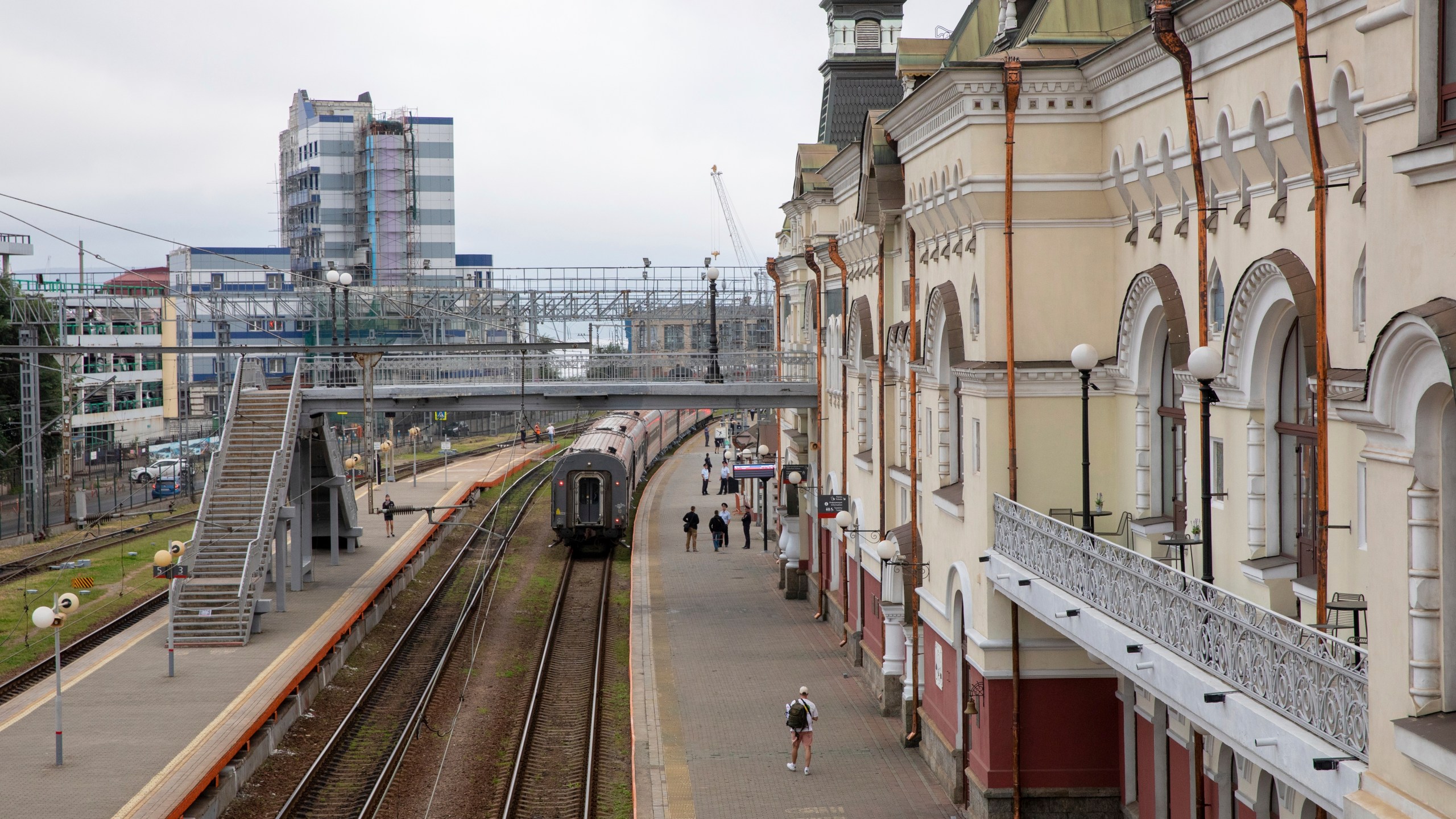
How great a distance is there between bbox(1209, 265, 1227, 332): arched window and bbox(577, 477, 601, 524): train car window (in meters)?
27.4

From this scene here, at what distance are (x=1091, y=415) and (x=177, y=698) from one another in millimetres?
14712

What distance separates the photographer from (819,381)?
29.2m

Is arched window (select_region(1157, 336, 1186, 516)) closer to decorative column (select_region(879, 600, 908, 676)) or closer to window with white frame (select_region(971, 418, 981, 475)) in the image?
window with white frame (select_region(971, 418, 981, 475))

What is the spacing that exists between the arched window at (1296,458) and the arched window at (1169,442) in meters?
2.11

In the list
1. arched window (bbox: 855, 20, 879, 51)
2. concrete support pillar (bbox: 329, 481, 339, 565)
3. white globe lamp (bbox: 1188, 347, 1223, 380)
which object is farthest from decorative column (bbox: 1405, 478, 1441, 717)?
concrete support pillar (bbox: 329, 481, 339, 565)

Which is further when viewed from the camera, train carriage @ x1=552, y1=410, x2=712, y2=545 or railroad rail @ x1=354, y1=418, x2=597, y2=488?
railroad rail @ x1=354, y1=418, x2=597, y2=488

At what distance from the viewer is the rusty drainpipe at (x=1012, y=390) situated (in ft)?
46.9

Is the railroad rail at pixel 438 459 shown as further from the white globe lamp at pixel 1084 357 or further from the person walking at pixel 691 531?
the white globe lamp at pixel 1084 357

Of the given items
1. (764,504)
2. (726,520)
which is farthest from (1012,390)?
(726,520)

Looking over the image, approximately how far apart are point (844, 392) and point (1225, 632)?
657 inches

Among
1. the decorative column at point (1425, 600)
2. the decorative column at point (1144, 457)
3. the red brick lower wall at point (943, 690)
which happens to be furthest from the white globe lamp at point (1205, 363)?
the red brick lower wall at point (943, 690)

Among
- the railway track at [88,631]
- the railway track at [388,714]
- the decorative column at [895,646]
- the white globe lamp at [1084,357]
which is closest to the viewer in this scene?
the white globe lamp at [1084,357]

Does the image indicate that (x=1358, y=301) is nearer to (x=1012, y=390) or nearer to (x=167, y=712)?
(x=1012, y=390)

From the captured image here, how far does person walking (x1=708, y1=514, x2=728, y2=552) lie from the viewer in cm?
3912
